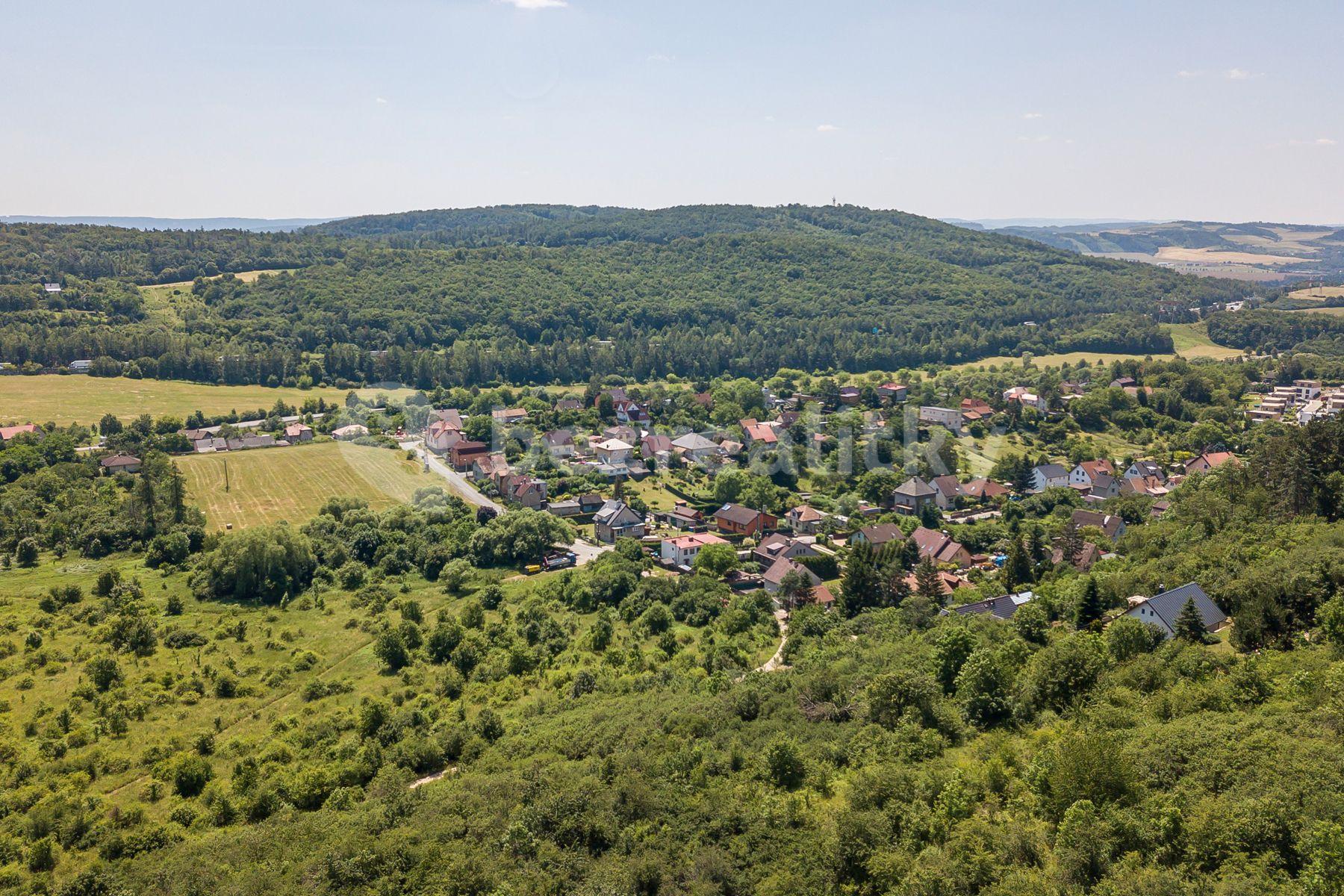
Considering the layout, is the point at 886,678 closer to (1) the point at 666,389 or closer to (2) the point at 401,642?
(2) the point at 401,642

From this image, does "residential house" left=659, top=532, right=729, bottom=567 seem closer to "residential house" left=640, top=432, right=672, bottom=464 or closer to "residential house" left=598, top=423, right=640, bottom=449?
"residential house" left=640, top=432, right=672, bottom=464

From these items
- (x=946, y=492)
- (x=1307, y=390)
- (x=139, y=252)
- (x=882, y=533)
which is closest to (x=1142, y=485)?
(x=946, y=492)

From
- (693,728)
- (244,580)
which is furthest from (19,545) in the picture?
(693,728)

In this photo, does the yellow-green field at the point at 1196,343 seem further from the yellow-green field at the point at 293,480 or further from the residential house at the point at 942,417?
the yellow-green field at the point at 293,480

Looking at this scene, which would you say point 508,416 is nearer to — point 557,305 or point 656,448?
point 656,448

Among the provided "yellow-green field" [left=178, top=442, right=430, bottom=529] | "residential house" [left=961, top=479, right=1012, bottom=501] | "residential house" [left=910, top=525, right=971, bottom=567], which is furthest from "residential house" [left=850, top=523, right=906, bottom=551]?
"yellow-green field" [left=178, top=442, right=430, bottom=529]

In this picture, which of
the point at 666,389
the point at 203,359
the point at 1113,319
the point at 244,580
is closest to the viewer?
the point at 244,580

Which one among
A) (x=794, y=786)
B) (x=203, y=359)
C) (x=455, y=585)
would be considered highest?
(x=203, y=359)
